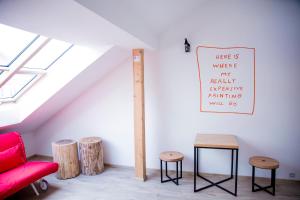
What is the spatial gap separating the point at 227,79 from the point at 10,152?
10.6ft

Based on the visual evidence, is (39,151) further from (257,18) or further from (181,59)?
(257,18)

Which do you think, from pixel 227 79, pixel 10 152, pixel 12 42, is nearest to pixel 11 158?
pixel 10 152

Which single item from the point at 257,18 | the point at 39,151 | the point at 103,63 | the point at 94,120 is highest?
the point at 257,18

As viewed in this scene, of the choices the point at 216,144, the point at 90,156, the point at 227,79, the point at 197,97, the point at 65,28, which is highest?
the point at 65,28

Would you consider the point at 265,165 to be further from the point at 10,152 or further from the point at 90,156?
the point at 10,152

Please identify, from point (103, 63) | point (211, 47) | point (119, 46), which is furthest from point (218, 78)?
point (103, 63)

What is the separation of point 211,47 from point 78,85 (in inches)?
83.9

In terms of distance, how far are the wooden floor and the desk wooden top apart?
2.19 ft

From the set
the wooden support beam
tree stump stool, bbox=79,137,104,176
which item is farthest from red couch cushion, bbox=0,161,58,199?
the wooden support beam

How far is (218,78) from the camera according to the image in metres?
3.30

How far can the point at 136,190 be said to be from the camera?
310cm

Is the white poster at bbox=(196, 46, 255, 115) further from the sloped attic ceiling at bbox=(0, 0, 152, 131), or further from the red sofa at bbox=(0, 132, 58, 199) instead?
the red sofa at bbox=(0, 132, 58, 199)

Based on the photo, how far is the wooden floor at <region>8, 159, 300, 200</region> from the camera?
2.90m

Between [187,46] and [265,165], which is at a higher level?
[187,46]
